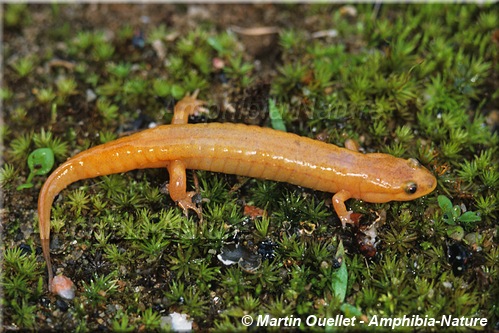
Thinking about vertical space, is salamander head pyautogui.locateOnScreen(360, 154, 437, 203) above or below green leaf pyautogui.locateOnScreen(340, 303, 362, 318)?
above

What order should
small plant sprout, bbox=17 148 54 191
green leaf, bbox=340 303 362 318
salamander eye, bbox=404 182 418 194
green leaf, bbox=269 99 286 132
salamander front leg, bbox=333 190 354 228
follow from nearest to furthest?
green leaf, bbox=340 303 362 318
salamander eye, bbox=404 182 418 194
salamander front leg, bbox=333 190 354 228
small plant sprout, bbox=17 148 54 191
green leaf, bbox=269 99 286 132

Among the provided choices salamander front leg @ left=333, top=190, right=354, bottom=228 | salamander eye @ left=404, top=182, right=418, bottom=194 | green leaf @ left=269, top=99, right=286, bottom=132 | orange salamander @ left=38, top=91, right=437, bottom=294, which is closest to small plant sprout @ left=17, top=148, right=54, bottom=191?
orange salamander @ left=38, top=91, right=437, bottom=294

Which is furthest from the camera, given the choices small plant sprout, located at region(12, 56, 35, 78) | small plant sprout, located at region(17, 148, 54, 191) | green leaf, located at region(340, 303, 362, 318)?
small plant sprout, located at region(12, 56, 35, 78)

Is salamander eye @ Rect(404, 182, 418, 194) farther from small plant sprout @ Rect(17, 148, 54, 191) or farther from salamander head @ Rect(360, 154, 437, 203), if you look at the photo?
small plant sprout @ Rect(17, 148, 54, 191)

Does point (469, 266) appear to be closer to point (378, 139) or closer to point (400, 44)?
point (378, 139)

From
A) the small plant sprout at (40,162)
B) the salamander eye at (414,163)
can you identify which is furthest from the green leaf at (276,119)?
the small plant sprout at (40,162)

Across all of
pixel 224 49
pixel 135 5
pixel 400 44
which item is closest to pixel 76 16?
pixel 135 5

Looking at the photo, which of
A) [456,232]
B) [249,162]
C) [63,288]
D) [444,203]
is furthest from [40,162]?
[456,232]
